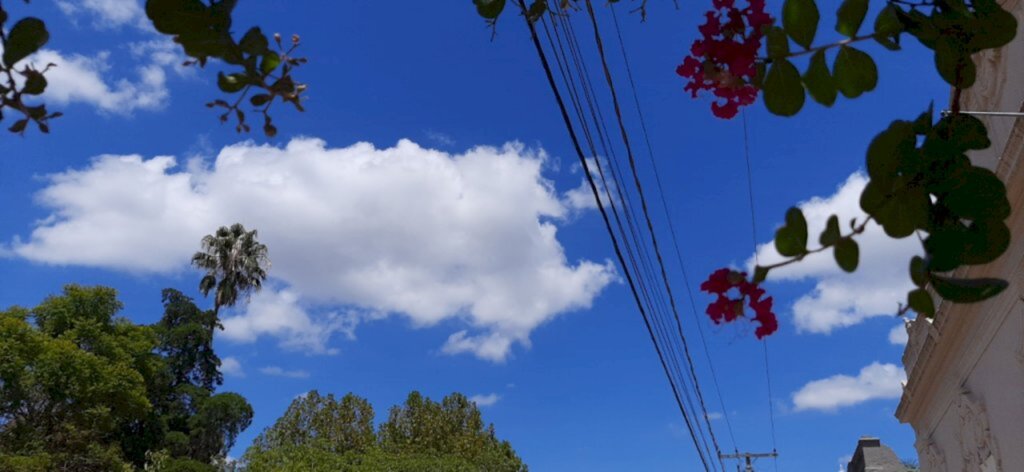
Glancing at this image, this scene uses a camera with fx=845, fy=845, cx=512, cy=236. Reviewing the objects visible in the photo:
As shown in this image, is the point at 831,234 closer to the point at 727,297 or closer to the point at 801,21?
the point at 727,297

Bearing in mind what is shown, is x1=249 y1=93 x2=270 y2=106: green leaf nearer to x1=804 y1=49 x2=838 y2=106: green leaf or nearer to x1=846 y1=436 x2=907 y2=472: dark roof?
x1=804 y1=49 x2=838 y2=106: green leaf

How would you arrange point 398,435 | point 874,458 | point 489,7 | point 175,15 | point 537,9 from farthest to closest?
point 398,435 → point 874,458 → point 537,9 → point 489,7 → point 175,15

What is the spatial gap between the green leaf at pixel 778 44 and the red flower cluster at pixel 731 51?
1.5 inches

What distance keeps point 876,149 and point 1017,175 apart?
26.5 ft

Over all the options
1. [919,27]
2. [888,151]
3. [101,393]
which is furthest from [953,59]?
[101,393]

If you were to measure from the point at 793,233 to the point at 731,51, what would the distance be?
1.74ft

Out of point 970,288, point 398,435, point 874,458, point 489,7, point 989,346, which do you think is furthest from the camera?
point 398,435

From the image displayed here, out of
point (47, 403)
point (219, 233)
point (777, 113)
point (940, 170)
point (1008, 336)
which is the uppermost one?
point (219, 233)

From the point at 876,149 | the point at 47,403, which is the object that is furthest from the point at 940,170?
the point at 47,403

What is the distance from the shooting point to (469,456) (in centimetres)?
3575

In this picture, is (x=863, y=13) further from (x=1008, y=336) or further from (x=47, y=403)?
(x=47, y=403)

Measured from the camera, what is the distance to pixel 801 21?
1813mm

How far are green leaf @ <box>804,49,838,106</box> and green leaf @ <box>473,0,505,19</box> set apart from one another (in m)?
0.90

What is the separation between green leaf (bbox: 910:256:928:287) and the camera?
1529mm
